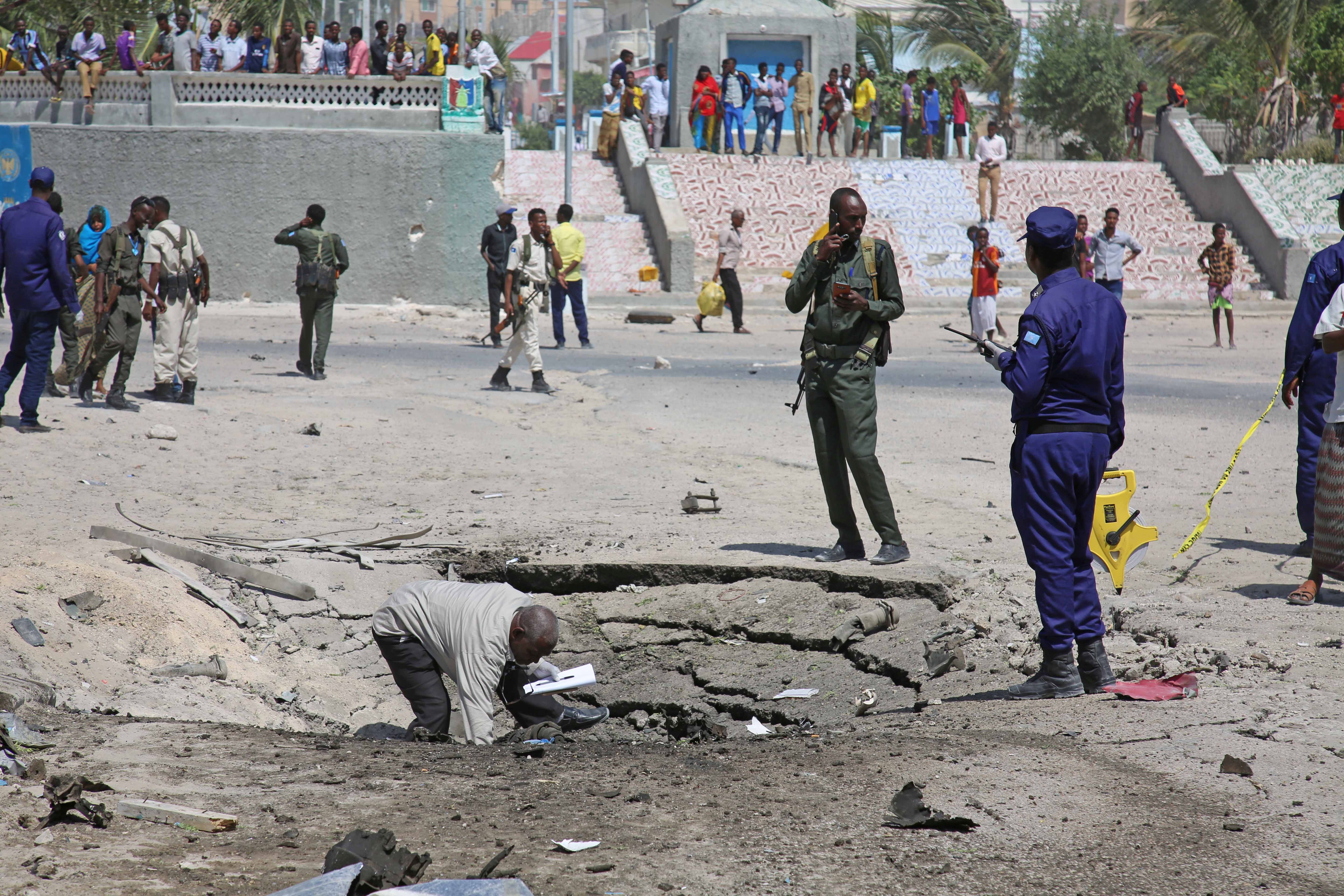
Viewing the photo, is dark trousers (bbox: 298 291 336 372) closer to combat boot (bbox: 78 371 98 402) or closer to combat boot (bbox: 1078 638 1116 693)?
combat boot (bbox: 78 371 98 402)

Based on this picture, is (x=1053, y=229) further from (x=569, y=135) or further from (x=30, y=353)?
(x=569, y=135)

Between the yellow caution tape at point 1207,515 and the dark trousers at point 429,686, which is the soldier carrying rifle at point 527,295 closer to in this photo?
the yellow caution tape at point 1207,515

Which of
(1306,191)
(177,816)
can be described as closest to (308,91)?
(177,816)

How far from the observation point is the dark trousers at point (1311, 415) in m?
6.44

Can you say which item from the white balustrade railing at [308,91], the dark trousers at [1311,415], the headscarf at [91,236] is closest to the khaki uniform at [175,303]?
the headscarf at [91,236]

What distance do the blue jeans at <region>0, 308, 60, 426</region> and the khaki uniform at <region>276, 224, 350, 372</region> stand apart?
3.63 metres

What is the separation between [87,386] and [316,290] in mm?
2823

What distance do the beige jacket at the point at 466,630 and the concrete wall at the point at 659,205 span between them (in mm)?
17010

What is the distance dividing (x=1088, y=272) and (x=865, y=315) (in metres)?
11.7

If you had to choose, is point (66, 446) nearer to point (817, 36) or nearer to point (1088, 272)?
point (1088, 272)

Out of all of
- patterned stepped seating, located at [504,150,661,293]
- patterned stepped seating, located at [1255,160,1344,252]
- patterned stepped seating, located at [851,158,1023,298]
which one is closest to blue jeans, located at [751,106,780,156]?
patterned stepped seating, located at [851,158,1023,298]

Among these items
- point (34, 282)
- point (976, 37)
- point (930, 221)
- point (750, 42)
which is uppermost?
→ point (976, 37)

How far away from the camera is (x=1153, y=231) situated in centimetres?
2527

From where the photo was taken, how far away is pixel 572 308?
16.2 meters
